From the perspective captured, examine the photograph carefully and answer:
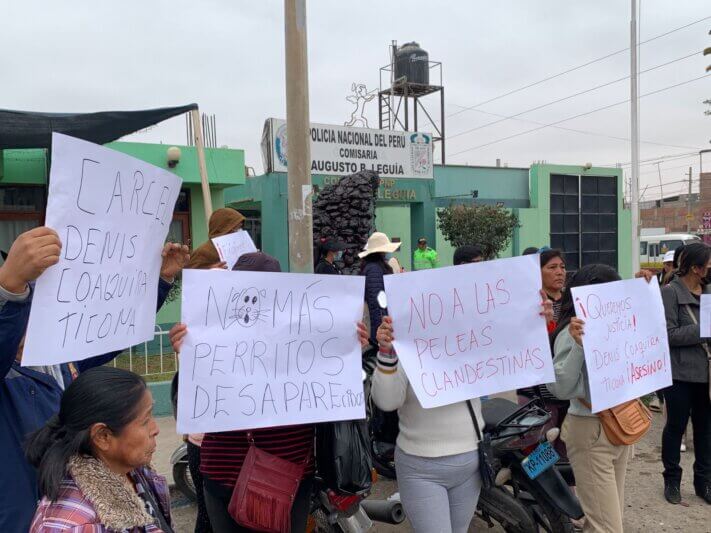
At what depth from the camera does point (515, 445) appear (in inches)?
130

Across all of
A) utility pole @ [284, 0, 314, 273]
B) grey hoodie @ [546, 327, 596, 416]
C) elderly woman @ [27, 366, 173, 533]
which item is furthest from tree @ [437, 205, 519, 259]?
elderly woman @ [27, 366, 173, 533]

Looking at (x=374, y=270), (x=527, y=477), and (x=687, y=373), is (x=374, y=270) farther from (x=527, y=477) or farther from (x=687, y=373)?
(x=527, y=477)

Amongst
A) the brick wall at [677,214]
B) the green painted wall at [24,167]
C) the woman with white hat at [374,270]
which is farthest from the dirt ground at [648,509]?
the brick wall at [677,214]

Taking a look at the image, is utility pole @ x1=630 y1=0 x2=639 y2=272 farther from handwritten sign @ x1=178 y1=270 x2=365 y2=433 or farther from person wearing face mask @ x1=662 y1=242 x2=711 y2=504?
handwritten sign @ x1=178 y1=270 x2=365 y2=433

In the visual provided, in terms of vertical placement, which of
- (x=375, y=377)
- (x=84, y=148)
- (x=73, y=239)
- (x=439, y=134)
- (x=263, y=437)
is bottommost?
(x=263, y=437)

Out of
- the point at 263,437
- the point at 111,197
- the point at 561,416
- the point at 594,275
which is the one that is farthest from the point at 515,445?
the point at 111,197

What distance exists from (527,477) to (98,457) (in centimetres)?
252

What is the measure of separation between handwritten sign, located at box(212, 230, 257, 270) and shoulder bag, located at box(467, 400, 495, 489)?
1795mm

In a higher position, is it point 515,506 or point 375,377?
point 375,377

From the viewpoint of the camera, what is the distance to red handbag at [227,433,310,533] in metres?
2.42

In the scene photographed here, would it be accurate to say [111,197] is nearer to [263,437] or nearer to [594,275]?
[263,437]

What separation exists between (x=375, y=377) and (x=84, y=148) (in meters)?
1.49

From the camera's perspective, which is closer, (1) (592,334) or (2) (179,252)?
(2) (179,252)

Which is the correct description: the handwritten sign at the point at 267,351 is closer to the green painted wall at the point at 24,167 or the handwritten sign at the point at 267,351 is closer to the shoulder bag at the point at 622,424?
the shoulder bag at the point at 622,424
